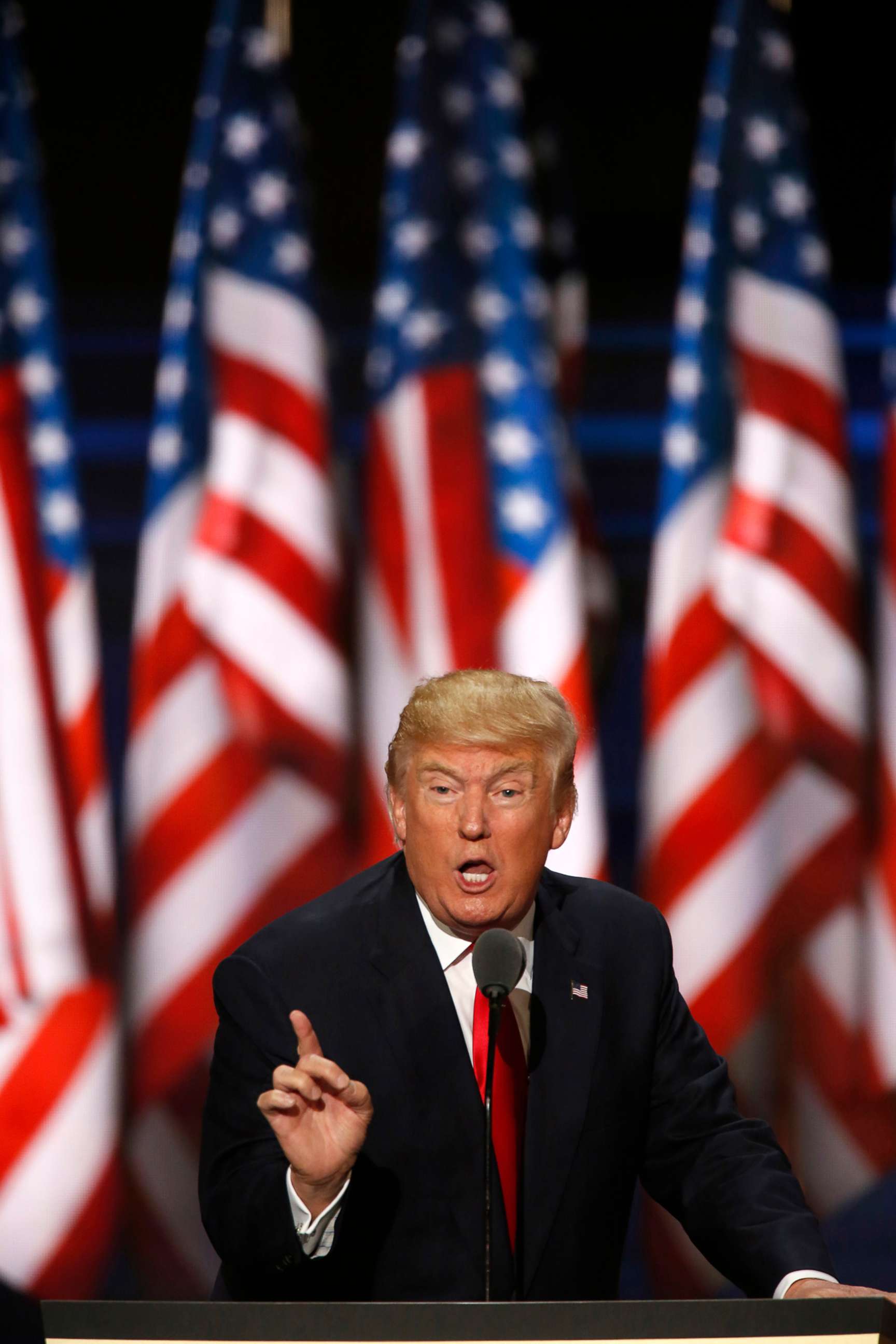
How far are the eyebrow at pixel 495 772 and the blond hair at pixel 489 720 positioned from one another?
0.03m

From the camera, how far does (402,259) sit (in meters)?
4.13

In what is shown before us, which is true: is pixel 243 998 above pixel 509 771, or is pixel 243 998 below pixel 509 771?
below

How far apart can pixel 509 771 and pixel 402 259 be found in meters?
2.67

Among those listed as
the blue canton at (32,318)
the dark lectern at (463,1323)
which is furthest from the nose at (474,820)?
the blue canton at (32,318)

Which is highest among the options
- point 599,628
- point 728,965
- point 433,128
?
point 433,128

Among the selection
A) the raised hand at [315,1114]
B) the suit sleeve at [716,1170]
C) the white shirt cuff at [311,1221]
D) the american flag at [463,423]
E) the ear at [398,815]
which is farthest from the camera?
the american flag at [463,423]

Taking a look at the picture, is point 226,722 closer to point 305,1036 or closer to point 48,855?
point 48,855

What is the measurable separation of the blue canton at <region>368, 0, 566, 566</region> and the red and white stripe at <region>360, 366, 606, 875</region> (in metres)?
0.16

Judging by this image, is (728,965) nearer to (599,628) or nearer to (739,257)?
(599,628)

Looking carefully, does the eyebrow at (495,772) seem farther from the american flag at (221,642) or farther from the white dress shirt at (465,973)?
the american flag at (221,642)

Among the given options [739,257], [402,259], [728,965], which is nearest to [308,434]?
[402,259]

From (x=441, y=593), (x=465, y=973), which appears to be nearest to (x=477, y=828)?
(x=465, y=973)

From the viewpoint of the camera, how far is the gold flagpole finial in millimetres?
4184

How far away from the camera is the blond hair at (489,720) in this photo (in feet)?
6.04
